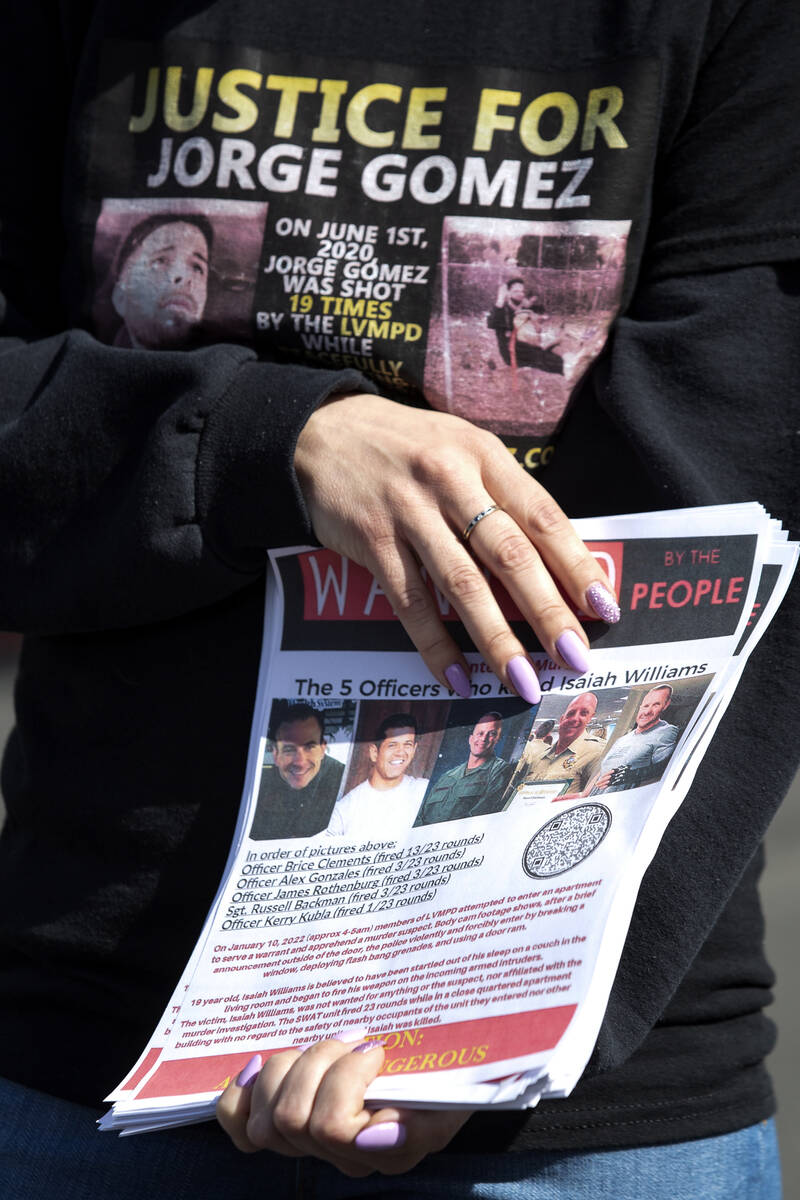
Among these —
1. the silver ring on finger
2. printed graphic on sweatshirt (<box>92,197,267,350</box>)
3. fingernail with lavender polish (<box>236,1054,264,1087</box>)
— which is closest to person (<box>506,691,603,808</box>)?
the silver ring on finger

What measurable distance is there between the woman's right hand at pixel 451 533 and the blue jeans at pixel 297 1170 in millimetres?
382

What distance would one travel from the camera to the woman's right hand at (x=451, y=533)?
83 cm

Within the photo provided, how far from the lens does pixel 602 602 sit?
83cm

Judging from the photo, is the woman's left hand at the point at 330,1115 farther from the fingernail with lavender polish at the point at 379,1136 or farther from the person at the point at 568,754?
the person at the point at 568,754

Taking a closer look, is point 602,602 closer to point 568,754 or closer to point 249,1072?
point 568,754

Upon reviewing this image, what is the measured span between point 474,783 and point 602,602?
167 millimetres

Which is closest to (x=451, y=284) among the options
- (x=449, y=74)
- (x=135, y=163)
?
(x=449, y=74)

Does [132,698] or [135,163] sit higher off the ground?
[135,163]

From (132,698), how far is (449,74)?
1.99ft

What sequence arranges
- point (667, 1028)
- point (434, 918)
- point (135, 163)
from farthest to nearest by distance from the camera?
point (135, 163), point (667, 1028), point (434, 918)

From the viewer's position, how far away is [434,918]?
0.81 metres

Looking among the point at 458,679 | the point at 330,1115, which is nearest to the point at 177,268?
the point at 458,679

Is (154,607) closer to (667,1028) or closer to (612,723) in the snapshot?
(612,723)

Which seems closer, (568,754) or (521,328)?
(568,754)
